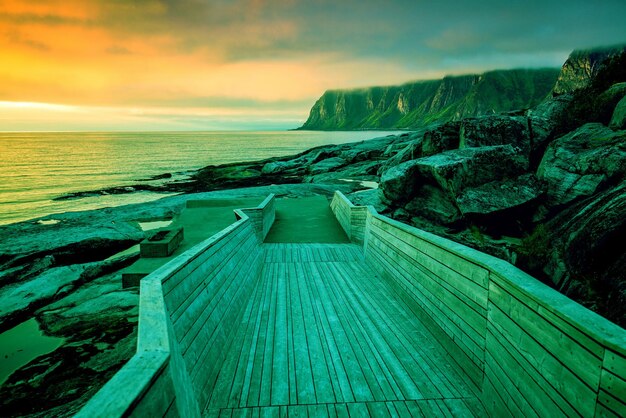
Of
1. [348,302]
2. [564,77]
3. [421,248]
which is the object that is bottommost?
[348,302]

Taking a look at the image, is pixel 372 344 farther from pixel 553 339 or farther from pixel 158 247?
pixel 158 247

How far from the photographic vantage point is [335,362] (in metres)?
4.61

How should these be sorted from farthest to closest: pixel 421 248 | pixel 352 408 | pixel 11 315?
pixel 11 315 → pixel 421 248 → pixel 352 408

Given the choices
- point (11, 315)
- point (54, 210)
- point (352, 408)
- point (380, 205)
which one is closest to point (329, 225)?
point (380, 205)

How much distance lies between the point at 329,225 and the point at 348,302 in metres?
8.17

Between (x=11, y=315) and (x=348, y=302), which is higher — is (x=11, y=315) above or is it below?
below

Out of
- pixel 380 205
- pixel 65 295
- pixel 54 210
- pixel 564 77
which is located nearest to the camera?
pixel 65 295

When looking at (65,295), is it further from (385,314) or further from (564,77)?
(564,77)

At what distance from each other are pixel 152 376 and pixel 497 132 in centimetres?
1764

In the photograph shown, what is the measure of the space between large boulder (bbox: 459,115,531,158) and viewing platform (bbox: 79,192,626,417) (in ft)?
37.4

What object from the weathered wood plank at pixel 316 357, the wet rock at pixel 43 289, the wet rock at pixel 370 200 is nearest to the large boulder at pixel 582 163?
the wet rock at pixel 370 200

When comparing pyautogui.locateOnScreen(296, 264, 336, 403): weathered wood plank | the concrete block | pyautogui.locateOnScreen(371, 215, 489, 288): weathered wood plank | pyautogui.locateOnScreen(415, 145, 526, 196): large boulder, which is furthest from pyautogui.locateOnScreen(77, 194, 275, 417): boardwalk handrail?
pyautogui.locateOnScreen(415, 145, 526, 196): large boulder

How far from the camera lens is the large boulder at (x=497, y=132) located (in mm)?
16297

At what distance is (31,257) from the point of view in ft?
40.7
